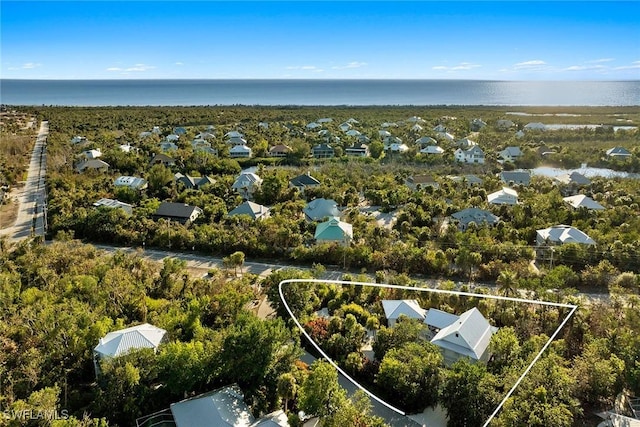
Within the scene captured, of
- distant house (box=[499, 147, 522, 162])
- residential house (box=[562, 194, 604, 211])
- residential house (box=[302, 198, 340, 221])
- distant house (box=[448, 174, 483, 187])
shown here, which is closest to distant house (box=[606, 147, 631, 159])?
distant house (box=[499, 147, 522, 162])

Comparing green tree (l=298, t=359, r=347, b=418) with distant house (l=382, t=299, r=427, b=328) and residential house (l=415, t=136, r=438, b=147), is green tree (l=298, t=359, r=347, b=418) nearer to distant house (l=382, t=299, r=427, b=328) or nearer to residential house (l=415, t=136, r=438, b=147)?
distant house (l=382, t=299, r=427, b=328)

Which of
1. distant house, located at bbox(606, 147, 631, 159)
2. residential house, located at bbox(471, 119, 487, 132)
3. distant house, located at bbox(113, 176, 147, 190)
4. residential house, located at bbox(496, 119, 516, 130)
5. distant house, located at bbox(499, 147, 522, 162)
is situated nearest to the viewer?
distant house, located at bbox(113, 176, 147, 190)

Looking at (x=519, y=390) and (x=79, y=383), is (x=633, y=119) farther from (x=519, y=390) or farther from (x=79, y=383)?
(x=79, y=383)

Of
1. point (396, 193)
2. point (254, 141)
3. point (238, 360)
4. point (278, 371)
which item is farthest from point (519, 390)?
point (254, 141)

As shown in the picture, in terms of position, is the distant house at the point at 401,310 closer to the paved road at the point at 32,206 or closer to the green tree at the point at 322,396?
the green tree at the point at 322,396

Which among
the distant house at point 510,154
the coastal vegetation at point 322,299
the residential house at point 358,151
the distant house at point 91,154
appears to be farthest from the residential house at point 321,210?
the distant house at point 91,154

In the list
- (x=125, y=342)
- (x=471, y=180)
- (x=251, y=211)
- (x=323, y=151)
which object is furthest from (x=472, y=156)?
(x=125, y=342)
